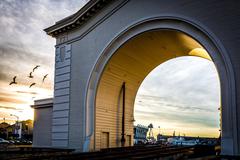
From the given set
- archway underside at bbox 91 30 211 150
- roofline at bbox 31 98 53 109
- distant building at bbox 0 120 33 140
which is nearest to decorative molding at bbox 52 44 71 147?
roofline at bbox 31 98 53 109

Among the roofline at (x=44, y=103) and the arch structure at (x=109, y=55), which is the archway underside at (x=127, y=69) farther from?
the roofline at (x=44, y=103)

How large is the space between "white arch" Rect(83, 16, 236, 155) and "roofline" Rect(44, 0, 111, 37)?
3153mm

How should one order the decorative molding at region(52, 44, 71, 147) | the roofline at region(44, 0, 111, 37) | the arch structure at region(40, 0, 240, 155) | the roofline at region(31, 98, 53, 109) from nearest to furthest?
the arch structure at region(40, 0, 240, 155)
the roofline at region(44, 0, 111, 37)
the decorative molding at region(52, 44, 71, 147)
the roofline at region(31, 98, 53, 109)

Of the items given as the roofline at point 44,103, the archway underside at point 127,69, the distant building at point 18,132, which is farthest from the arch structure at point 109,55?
the distant building at point 18,132

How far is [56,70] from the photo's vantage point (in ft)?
83.7

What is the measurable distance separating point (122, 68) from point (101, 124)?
457 centimetres

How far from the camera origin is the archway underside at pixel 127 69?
21.4 meters

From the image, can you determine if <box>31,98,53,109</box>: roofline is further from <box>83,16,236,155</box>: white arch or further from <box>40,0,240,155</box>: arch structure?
<box>83,16,236,155</box>: white arch

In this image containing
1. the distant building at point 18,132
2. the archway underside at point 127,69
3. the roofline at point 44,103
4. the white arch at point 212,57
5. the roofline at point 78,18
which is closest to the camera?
the white arch at point 212,57

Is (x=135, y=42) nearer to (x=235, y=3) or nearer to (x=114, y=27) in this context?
(x=114, y=27)

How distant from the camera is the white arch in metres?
15.2

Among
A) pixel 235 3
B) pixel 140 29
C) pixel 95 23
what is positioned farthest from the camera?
pixel 95 23

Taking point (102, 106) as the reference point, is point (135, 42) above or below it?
above

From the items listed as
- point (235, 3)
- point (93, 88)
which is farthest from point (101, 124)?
point (235, 3)
